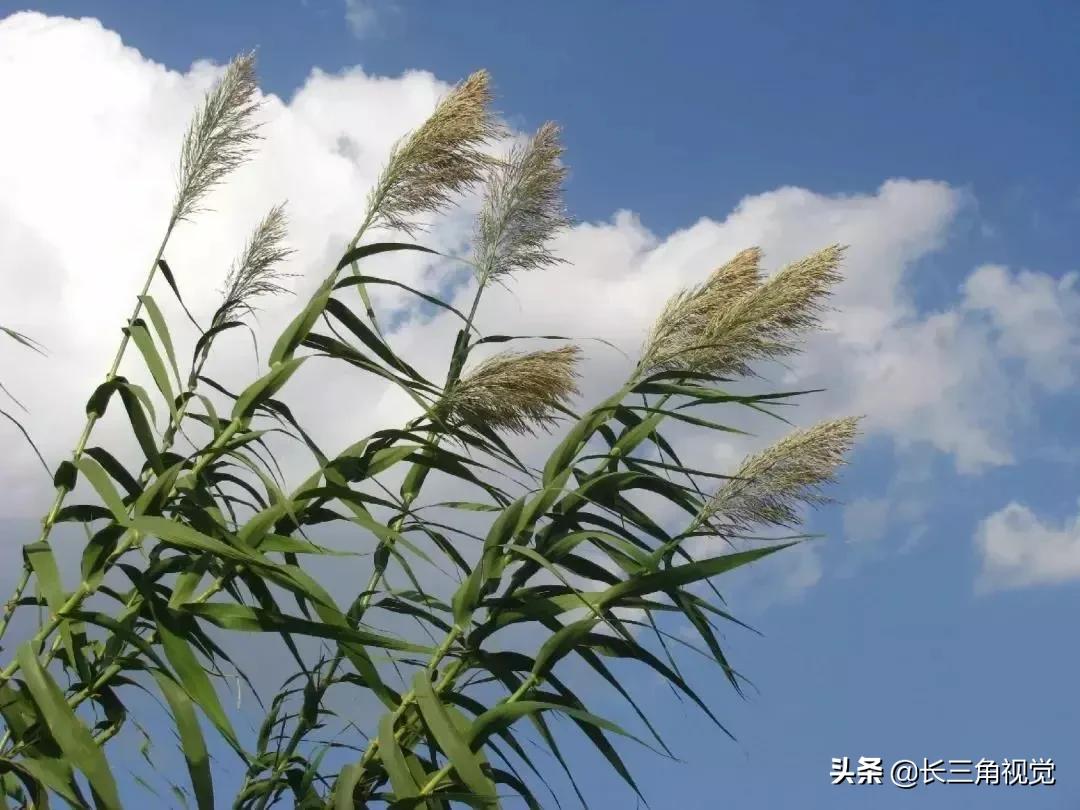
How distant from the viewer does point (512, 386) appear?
2.19 metres

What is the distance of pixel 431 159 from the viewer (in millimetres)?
2756

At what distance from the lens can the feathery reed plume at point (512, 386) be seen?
7.16 ft

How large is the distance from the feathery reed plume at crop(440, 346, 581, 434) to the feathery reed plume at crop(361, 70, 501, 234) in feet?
2.21

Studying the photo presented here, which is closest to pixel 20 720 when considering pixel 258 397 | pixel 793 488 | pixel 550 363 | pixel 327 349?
pixel 258 397

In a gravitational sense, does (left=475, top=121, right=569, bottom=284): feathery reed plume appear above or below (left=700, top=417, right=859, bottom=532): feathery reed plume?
above

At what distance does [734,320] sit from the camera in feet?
8.64

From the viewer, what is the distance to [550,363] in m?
2.20

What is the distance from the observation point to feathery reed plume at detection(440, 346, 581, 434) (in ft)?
7.16

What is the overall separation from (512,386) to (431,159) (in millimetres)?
824

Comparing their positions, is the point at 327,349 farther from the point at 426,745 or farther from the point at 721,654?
the point at 721,654

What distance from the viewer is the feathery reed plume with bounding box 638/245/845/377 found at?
2.63 metres

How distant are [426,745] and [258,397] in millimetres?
809

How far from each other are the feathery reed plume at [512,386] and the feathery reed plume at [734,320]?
425 millimetres

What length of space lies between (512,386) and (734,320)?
0.69 meters
